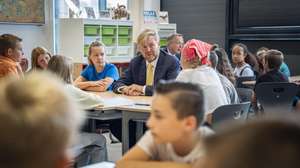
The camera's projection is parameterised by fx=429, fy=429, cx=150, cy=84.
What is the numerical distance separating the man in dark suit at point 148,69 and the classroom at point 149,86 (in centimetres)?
1

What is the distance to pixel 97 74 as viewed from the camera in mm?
4434

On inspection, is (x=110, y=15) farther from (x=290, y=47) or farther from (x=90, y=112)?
(x=90, y=112)

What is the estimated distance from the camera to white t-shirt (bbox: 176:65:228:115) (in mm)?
2889

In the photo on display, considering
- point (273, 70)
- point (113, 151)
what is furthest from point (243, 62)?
point (113, 151)

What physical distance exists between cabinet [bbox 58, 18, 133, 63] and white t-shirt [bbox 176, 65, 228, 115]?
3.95 m

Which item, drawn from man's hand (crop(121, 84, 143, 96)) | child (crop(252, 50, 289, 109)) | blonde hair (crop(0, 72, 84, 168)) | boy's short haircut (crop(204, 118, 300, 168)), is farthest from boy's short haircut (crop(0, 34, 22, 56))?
boy's short haircut (crop(204, 118, 300, 168))

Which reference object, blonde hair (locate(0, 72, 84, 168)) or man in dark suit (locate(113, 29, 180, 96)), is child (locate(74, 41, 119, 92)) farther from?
blonde hair (locate(0, 72, 84, 168))

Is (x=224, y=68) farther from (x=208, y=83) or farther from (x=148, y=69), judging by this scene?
(x=208, y=83)

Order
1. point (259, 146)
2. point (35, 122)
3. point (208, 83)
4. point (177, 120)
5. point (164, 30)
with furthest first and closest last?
point (164, 30) < point (208, 83) < point (177, 120) < point (35, 122) < point (259, 146)

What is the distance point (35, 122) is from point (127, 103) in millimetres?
2816

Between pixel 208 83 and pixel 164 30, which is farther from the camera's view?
pixel 164 30

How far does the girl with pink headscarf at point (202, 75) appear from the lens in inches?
114

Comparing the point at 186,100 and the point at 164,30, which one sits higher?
the point at 164,30

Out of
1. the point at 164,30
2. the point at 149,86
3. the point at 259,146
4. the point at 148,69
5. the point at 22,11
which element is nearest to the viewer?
the point at 259,146
